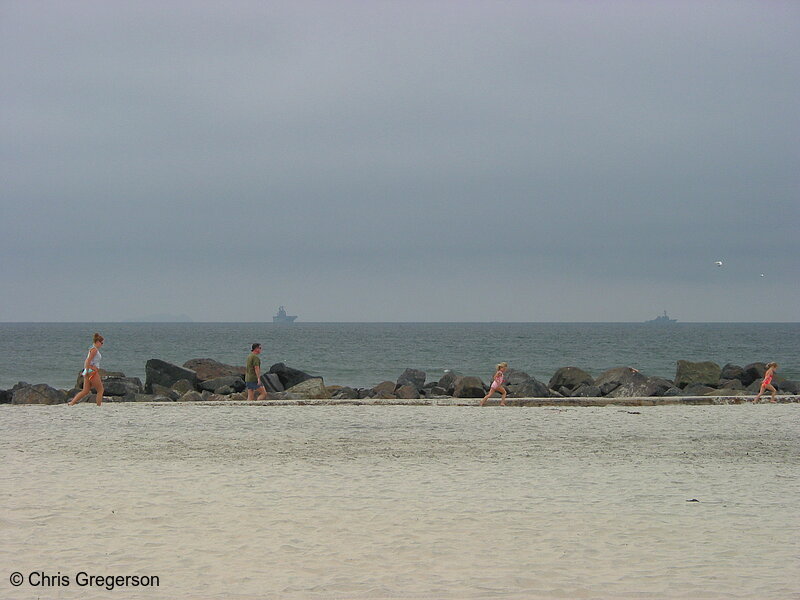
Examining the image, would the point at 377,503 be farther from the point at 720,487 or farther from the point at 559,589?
the point at 720,487

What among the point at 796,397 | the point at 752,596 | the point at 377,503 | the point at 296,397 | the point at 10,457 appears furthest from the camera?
the point at 296,397

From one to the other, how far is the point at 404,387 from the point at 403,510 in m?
17.3

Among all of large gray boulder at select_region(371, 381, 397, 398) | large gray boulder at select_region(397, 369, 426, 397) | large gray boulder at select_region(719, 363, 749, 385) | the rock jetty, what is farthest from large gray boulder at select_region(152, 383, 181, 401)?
large gray boulder at select_region(719, 363, 749, 385)

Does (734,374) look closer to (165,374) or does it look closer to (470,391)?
(470,391)

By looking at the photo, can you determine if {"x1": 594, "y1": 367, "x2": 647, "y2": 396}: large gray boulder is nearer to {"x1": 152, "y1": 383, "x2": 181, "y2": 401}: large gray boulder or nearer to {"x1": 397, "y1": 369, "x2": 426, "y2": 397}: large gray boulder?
{"x1": 397, "y1": 369, "x2": 426, "y2": 397}: large gray boulder

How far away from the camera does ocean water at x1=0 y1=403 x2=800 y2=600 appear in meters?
6.21

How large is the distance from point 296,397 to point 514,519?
562 inches

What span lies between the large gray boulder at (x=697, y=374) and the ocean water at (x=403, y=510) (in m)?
13.6

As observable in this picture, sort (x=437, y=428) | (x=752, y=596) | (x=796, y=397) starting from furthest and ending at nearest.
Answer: (x=796, y=397), (x=437, y=428), (x=752, y=596)

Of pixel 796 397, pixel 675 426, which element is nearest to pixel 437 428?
pixel 675 426

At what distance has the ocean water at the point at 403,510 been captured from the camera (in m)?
6.21

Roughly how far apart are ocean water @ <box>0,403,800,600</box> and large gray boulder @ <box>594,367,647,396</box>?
37.0 feet

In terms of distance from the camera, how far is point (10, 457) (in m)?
11.1

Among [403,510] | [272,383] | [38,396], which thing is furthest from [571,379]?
[403,510]
